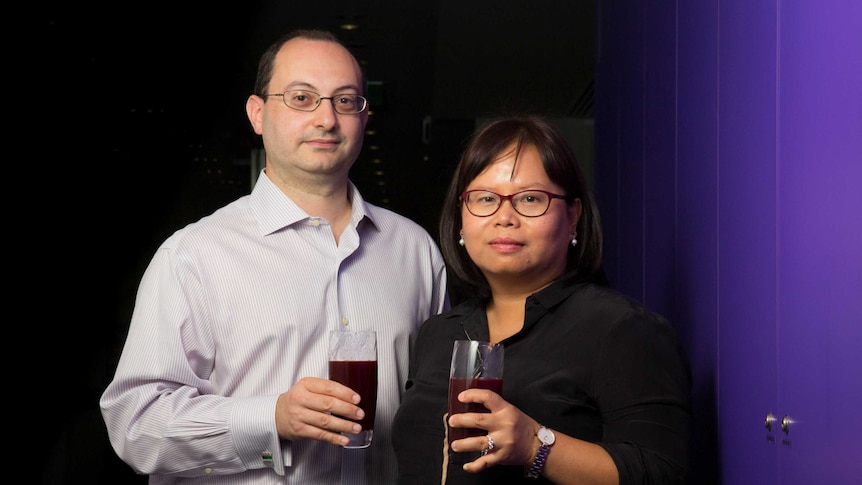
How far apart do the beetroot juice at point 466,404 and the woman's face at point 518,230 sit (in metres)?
0.39

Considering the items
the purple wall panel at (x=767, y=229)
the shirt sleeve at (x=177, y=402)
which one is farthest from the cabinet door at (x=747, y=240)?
the shirt sleeve at (x=177, y=402)

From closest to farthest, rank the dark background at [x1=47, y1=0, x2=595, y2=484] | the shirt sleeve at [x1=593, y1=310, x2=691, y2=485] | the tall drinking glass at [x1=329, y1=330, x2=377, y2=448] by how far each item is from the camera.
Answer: the shirt sleeve at [x1=593, y1=310, x2=691, y2=485], the tall drinking glass at [x1=329, y1=330, x2=377, y2=448], the dark background at [x1=47, y1=0, x2=595, y2=484]

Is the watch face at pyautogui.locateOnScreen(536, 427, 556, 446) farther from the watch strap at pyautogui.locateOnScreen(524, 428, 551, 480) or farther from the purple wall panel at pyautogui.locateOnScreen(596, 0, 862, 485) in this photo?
the purple wall panel at pyautogui.locateOnScreen(596, 0, 862, 485)

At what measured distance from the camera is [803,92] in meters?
1.73

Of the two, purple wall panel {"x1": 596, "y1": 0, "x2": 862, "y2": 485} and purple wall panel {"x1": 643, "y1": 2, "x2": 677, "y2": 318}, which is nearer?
purple wall panel {"x1": 596, "y1": 0, "x2": 862, "y2": 485}

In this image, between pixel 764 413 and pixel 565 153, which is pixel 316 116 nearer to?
pixel 565 153

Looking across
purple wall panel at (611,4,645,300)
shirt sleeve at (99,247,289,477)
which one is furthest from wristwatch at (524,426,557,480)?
purple wall panel at (611,4,645,300)

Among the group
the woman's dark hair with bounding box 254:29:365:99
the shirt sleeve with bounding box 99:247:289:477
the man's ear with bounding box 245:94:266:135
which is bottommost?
the shirt sleeve with bounding box 99:247:289:477

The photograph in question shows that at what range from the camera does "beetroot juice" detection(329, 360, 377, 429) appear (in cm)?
208

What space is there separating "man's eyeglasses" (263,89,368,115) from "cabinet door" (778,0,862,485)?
108 centimetres

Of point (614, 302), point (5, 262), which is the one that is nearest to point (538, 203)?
point (614, 302)

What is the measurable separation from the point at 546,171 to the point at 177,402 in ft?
3.18

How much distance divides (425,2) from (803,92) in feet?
18.6

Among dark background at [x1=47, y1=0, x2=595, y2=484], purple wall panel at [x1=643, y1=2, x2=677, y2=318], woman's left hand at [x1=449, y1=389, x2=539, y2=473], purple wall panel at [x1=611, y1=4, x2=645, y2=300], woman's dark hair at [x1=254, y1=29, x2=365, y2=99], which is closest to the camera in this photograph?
woman's left hand at [x1=449, y1=389, x2=539, y2=473]
